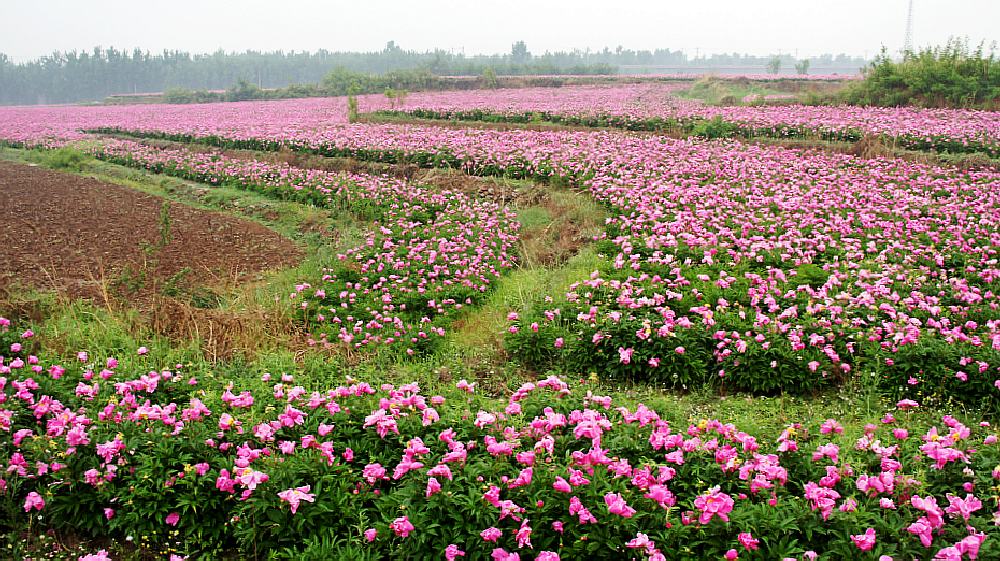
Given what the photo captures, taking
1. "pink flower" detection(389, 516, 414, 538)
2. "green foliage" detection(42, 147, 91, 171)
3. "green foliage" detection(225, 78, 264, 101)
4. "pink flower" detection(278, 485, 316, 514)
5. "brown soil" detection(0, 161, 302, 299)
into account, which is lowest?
"pink flower" detection(389, 516, 414, 538)

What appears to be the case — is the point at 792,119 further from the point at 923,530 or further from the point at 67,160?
the point at 67,160

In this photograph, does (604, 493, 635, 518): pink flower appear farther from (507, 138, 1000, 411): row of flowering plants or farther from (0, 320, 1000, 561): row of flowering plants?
(507, 138, 1000, 411): row of flowering plants

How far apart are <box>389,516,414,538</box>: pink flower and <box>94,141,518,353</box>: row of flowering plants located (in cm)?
271

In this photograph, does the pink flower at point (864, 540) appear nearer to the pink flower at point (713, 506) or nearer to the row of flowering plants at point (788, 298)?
the pink flower at point (713, 506)

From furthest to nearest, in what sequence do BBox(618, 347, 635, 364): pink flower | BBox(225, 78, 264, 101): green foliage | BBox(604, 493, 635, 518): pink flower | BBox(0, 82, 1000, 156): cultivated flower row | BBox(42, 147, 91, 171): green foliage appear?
BBox(225, 78, 264, 101): green foliage, BBox(42, 147, 91, 171): green foliage, BBox(0, 82, 1000, 156): cultivated flower row, BBox(618, 347, 635, 364): pink flower, BBox(604, 493, 635, 518): pink flower

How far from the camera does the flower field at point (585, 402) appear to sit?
9.57ft

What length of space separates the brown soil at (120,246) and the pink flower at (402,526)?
14.8 ft

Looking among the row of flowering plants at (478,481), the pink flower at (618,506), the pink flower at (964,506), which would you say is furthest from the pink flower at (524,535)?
the pink flower at (964,506)

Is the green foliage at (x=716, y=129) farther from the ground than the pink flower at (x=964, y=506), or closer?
farther from the ground

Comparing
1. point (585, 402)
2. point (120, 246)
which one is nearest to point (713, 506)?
point (585, 402)

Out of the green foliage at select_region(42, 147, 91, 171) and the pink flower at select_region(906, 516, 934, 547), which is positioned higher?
the green foliage at select_region(42, 147, 91, 171)

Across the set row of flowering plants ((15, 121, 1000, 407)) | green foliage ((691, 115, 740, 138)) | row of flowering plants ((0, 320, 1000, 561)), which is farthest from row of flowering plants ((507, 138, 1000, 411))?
green foliage ((691, 115, 740, 138))

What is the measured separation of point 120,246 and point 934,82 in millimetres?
20500

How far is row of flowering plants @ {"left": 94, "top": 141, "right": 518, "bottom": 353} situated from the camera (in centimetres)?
592
